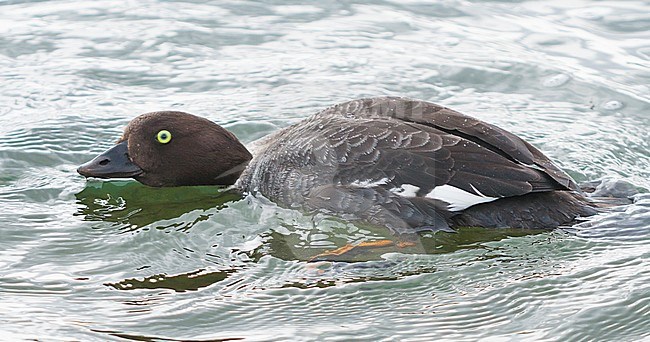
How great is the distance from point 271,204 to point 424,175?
1353 millimetres

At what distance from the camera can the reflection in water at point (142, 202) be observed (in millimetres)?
7820

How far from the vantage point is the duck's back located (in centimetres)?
700

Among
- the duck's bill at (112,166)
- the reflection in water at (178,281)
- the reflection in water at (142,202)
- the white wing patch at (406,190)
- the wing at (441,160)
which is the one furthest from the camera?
the duck's bill at (112,166)

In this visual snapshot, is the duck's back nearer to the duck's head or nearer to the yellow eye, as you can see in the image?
the duck's head

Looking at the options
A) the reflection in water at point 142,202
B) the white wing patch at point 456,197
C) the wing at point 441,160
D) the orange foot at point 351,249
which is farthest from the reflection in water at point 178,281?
the white wing patch at point 456,197

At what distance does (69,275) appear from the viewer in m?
6.77

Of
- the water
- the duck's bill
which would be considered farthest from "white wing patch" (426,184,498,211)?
the duck's bill

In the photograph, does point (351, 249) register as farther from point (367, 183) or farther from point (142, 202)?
point (142, 202)

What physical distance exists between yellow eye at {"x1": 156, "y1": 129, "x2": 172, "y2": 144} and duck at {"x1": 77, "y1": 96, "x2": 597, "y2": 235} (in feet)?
0.27

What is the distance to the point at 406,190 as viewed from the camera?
713 centimetres

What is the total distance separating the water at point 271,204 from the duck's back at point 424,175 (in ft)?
0.53

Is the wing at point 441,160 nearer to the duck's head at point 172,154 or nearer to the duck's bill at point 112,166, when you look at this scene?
the duck's head at point 172,154

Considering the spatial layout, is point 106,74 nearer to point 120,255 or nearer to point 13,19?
point 13,19

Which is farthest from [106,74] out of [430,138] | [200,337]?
[200,337]
